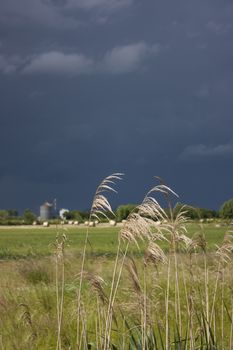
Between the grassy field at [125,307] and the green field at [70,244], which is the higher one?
the green field at [70,244]

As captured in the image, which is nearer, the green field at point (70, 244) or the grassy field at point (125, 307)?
the grassy field at point (125, 307)

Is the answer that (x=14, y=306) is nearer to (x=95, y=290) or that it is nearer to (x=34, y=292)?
(x=34, y=292)

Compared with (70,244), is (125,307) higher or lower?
lower

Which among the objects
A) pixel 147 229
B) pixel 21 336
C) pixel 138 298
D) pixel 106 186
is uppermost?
pixel 106 186

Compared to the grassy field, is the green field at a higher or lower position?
higher

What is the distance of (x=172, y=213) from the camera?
13.6 ft

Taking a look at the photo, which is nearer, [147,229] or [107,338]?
[147,229]

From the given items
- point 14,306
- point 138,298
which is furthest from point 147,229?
point 14,306

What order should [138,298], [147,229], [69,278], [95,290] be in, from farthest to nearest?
[69,278], [138,298], [95,290], [147,229]

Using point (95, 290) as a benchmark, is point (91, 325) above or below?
below

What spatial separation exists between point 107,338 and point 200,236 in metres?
0.89

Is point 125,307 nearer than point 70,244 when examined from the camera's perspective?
Yes

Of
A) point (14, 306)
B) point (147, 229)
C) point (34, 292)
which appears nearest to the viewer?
point (147, 229)

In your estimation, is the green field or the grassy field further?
the green field
